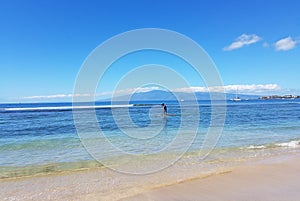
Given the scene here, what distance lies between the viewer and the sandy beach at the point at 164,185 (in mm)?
6027

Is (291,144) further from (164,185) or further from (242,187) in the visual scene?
(164,185)

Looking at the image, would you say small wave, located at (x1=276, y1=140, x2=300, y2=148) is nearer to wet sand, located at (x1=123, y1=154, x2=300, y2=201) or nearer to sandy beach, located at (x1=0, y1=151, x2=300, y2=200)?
sandy beach, located at (x1=0, y1=151, x2=300, y2=200)

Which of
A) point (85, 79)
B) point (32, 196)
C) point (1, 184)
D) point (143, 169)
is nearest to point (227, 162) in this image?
point (143, 169)

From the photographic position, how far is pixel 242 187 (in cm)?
652

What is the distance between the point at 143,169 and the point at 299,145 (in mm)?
9381

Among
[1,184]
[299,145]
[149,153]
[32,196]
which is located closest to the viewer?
[32,196]

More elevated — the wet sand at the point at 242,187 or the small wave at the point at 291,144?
the wet sand at the point at 242,187

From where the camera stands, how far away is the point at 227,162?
9562mm

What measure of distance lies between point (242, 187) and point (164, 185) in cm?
196

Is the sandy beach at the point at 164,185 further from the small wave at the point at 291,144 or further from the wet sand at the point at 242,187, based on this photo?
the small wave at the point at 291,144

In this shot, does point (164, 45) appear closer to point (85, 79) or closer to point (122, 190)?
point (85, 79)

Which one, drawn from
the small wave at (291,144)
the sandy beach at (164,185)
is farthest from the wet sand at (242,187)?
the small wave at (291,144)

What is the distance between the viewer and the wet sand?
5859mm

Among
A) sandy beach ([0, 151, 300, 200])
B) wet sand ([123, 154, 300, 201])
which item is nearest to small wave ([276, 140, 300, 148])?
sandy beach ([0, 151, 300, 200])
